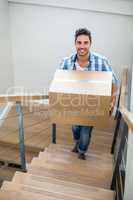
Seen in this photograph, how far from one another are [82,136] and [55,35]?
1.83 metres

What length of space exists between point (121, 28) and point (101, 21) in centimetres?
29

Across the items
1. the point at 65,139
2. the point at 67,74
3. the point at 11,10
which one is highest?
the point at 11,10

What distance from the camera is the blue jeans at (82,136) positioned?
2033 millimetres

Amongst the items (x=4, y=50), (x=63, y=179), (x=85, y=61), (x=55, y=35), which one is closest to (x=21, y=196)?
(x=63, y=179)

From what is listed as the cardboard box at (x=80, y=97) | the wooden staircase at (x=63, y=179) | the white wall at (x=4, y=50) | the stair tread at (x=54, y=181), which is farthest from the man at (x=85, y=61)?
the white wall at (x=4, y=50)

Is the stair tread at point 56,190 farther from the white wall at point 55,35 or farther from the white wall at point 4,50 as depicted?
the white wall at point 55,35

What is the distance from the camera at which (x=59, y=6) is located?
3174mm

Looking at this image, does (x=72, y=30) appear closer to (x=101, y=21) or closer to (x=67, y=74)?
(x=101, y=21)

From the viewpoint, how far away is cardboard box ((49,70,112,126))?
165 centimetres

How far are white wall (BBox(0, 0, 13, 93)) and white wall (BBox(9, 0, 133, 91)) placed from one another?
0.11 meters

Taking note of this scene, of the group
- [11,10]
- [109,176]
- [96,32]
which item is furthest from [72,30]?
[109,176]

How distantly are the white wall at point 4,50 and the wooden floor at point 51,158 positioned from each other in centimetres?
51

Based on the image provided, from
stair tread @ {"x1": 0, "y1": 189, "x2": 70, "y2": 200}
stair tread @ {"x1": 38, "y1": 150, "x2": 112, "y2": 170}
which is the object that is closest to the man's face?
stair tread @ {"x1": 38, "y1": 150, "x2": 112, "y2": 170}

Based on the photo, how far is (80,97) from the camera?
1.66 m
